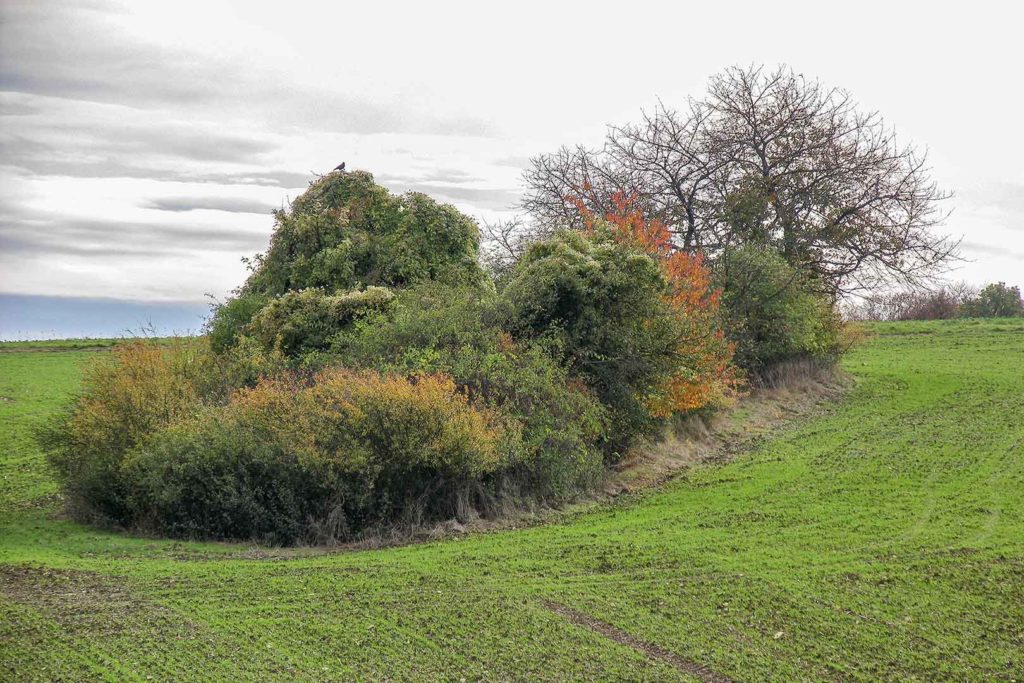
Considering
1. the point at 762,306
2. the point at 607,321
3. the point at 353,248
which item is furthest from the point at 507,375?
the point at 762,306

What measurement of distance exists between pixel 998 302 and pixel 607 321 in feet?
162

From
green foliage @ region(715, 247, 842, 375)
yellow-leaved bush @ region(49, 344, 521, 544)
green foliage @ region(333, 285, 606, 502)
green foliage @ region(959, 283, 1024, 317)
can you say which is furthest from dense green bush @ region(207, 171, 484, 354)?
green foliage @ region(959, 283, 1024, 317)

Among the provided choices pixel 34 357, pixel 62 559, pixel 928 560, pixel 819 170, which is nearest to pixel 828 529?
pixel 928 560

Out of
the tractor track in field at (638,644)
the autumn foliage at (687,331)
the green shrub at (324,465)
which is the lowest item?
the tractor track in field at (638,644)

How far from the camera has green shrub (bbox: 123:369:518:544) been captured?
15.2m

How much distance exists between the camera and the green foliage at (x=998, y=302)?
6081 centimetres

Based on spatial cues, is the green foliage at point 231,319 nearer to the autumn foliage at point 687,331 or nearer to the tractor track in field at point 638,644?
the autumn foliage at point 687,331

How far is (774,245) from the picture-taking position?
35.2 meters

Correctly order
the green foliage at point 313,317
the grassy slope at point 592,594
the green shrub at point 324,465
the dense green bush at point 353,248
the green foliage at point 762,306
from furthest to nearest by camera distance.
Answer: the green foliage at point 762,306 → the dense green bush at point 353,248 → the green foliage at point 313,317 → the green shrub at point 324,465 → the grassy slope at point 592,594

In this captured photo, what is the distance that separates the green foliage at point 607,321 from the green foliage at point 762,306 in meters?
9.90

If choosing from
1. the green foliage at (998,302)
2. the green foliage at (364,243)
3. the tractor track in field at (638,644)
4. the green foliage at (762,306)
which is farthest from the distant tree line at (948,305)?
the tractor track in field at (638,644)

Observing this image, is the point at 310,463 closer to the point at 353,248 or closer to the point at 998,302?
the point at 353,248

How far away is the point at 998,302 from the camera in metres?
61.2

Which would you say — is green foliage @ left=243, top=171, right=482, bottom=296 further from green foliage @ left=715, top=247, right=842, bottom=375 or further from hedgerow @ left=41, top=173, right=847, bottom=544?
green foliage @ left=715, top=247, right=842, bottom=375
